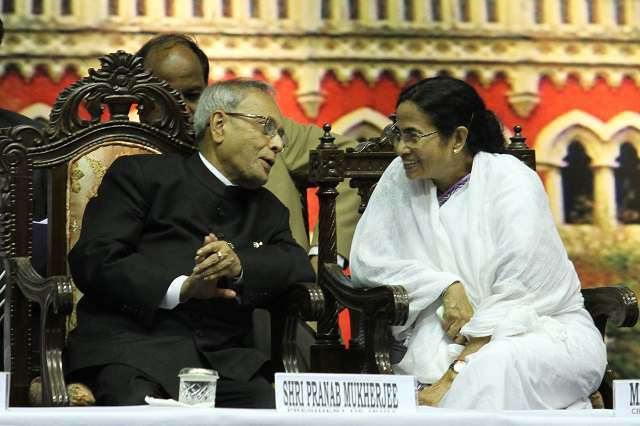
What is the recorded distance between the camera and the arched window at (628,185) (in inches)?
237

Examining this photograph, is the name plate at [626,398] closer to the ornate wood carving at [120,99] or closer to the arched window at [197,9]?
the ornate wood carving at [120,99]

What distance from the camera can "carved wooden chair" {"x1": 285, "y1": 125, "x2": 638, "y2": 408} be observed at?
3625mm

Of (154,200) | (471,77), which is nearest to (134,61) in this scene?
(154,200)

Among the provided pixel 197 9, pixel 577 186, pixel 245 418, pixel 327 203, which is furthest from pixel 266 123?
pixel 577 186

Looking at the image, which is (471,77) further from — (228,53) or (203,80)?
(203,80)

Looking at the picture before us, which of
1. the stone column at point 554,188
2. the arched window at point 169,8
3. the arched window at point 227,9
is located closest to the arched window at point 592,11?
the stone column at point 554,188

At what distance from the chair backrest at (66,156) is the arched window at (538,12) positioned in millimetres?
2440

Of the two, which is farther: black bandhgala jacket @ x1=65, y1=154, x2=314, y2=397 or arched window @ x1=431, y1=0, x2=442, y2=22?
arched window @ x1=431, y1=0, x2=442, y2=22

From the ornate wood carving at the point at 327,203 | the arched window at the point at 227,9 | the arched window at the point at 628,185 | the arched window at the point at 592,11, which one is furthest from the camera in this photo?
the arched window at the point at 592,11

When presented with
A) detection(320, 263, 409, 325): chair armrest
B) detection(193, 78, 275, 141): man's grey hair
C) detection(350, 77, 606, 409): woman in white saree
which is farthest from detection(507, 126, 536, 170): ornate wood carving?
detection(193, 78, 275, 141): man's grey hair

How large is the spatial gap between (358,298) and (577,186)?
2544 millimetres

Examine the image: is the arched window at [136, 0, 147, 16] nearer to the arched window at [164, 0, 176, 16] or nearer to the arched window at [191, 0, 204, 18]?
the arched window at [164, 0, 176, 16]

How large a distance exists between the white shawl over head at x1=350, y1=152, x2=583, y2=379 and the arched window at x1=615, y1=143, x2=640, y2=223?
2.28 meters

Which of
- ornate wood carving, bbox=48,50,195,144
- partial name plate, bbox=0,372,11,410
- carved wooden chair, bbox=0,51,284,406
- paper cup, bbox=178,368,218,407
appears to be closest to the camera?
partial name plate, bbox=0,372,11,410
